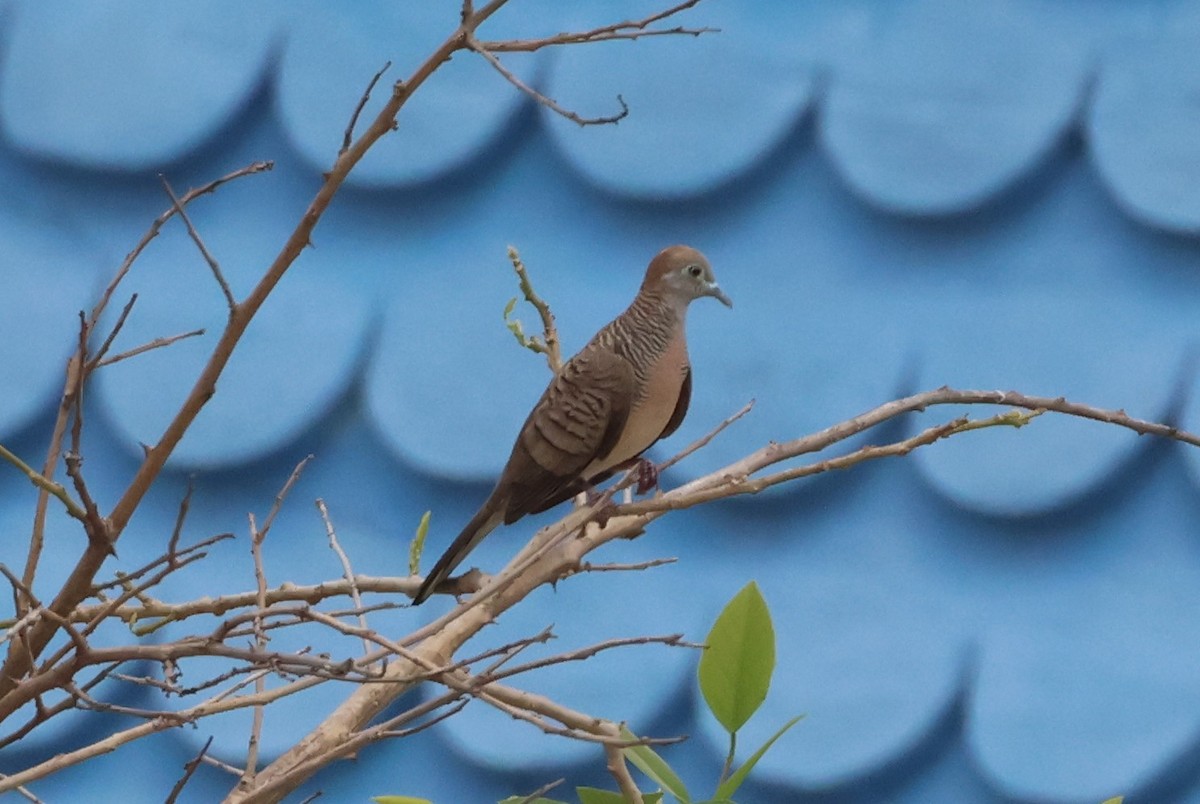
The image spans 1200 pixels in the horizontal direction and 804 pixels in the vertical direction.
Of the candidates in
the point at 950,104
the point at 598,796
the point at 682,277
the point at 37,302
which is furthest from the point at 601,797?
the point at 37,302

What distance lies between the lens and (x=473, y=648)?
3.09ft

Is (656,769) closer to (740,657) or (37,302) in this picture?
(740,657)

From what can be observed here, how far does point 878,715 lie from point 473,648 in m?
0.26

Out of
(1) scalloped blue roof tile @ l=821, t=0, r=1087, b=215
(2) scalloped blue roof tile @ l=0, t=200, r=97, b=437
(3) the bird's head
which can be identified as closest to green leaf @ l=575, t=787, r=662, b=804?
(3) the bird's head

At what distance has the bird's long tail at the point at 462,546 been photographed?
1.89 feet

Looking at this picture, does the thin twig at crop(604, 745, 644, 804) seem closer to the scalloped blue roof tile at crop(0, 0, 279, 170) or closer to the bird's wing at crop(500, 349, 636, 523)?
the bird's wing at crop(500, 349, 636, 523)

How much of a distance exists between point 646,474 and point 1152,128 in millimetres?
433

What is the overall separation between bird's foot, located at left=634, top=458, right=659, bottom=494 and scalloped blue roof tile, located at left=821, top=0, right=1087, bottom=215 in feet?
0.97

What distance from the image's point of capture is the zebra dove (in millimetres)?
650

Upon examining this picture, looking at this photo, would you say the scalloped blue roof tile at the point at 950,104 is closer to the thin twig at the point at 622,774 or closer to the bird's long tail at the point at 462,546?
the bird's long tail at the point at 462,546

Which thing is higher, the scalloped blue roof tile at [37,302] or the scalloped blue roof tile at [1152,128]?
the scalloped blue roof tile at [37,302]

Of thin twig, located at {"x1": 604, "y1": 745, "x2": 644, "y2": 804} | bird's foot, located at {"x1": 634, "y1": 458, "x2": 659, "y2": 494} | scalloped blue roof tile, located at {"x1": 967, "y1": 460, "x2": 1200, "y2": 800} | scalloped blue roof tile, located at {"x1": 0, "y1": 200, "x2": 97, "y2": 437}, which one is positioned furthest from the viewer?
scalloped blue roof tile, located at {"x1": 0, "y1": 200, "x2": 97, "y2": 437}

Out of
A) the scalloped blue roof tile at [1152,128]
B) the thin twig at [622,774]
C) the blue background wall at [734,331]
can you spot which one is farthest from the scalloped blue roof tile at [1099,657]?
the thin twig at [622,774]

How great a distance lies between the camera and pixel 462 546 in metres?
0.62
